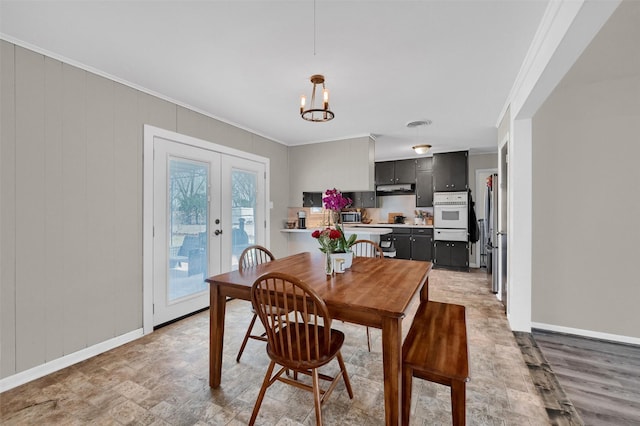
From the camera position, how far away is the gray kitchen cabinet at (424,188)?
19.8 ft

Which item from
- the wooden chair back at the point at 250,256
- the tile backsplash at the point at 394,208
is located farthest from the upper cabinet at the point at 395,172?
the wooden chair back at the point at 250,256

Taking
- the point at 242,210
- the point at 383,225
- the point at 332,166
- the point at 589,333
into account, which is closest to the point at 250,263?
the point at 242,210

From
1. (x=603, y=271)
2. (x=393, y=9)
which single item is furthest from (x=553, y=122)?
(x=393, y=9)

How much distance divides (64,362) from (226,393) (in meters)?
1.44

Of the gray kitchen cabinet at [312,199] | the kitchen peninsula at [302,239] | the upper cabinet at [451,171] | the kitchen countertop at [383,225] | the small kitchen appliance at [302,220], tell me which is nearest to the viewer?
the kitchen peninsula at [302,239]

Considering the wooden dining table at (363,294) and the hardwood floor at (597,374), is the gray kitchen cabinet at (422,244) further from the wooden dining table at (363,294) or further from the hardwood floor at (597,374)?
the wooden dining table at (363,294)

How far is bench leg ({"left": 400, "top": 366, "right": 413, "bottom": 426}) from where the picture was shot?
140 centimetres

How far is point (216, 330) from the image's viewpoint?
1.90 m

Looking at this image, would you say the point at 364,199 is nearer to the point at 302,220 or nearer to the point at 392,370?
the point at 302,220

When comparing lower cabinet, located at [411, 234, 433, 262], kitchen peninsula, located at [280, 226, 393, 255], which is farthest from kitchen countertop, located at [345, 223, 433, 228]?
kitchen peninsula, located at [280, 226, 393, 255]

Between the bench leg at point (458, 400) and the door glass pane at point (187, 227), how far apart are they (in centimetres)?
285

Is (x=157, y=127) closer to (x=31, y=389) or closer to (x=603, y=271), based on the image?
(x=31, y=389)

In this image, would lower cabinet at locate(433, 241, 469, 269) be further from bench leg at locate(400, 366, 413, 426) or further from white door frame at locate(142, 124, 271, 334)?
white door frame at locate(142, 124, 271, 334)

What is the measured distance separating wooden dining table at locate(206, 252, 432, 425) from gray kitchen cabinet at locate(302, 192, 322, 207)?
9.00 ft
